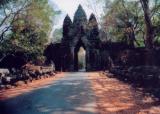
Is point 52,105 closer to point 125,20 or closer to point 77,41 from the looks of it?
point 125,20

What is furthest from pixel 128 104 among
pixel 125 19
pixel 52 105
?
pixel 125 19

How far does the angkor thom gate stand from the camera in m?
53.9

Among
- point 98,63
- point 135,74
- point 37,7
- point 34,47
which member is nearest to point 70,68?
point 98,63

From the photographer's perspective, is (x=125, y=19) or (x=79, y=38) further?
(x=79, y=38)

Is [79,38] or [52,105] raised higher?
[79,38]

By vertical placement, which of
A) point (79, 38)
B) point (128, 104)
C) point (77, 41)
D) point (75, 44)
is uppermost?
point (79, 38)

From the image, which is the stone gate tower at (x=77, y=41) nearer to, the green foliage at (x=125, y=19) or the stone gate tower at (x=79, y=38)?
the stone gate tower at (x=79, y=38)

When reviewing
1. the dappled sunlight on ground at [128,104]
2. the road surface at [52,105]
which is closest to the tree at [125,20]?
the dappled sunlight on ground at [128,104]

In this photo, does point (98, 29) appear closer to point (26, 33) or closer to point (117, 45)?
point (117, 45)

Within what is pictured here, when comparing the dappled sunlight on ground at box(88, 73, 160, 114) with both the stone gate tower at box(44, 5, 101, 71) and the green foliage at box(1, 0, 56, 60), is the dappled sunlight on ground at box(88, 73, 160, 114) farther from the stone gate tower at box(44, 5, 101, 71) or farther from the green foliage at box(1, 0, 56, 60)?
the stone gate tower at box(44, 5, 101, 71)

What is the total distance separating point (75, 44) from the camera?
54844mm

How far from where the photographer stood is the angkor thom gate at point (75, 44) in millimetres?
53875

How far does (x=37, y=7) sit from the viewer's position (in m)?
30.1

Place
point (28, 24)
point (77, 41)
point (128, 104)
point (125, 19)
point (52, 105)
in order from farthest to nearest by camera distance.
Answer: point (77, 41)
point (125, 19)
point (28, 24)
point (128, 104)
point (52, 105)
